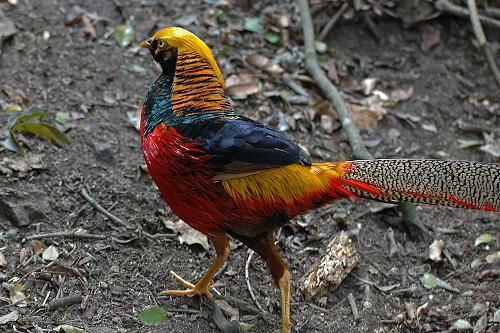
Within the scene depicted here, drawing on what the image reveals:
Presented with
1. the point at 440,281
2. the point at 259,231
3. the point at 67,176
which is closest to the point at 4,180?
the point at 67,176

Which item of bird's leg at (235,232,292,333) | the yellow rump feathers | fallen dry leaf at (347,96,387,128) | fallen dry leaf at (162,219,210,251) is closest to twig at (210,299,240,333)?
bird's leg at (235,232,292,333)

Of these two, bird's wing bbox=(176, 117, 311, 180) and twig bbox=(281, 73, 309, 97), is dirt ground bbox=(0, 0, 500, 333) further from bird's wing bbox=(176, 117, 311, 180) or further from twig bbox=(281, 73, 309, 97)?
bird's wing bbox=(176, 117, 311, 180)

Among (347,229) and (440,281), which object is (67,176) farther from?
(440,281)

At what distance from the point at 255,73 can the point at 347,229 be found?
173cm

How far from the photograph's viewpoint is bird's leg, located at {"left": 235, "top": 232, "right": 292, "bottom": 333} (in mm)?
3533

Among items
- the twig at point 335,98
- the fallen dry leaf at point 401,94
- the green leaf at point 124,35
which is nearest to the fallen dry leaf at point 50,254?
the twig at point 335,98

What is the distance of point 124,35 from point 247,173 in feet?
9.20

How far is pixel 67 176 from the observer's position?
430cm

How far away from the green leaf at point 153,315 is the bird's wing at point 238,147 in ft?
2.66

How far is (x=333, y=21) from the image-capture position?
609cm

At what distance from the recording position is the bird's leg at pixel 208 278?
364 cm

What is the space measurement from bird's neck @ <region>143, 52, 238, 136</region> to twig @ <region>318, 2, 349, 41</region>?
104 inches

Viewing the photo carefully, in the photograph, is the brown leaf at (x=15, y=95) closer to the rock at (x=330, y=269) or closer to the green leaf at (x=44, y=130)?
the green leaf at (x=44, y=130)

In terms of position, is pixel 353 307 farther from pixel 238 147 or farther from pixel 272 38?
pixel 272 38
